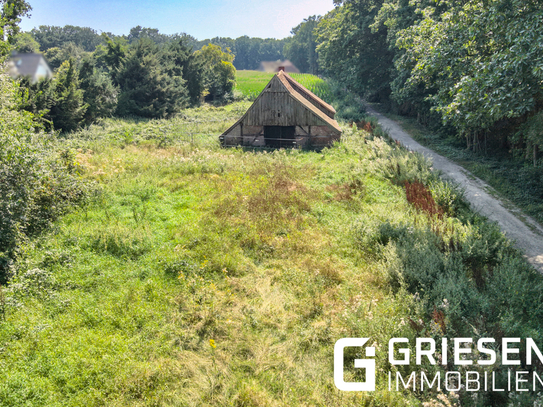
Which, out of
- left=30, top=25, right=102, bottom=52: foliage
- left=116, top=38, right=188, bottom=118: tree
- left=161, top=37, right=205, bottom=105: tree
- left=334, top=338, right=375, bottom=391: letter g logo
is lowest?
left=334, top=338, right=375, bottom=391: letter g logo

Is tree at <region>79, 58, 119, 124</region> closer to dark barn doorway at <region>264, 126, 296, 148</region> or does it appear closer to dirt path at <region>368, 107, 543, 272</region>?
dark barn doorway at <region>264, 126, 296, 148</region>

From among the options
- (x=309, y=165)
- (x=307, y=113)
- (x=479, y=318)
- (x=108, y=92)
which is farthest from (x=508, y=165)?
(x=108, y=92)

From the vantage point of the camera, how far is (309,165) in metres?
18.9

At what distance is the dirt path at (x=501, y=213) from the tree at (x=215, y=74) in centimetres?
4121

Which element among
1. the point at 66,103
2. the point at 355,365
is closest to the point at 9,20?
the point at 66,103

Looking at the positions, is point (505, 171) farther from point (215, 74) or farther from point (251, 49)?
point (251, 49)

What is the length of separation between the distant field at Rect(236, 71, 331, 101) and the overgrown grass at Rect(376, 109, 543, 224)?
89.6 feet

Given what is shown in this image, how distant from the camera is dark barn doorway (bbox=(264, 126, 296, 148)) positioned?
23.9 m

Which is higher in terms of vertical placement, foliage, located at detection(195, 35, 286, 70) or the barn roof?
foliage, located at detection(195, 35, 286, 70)

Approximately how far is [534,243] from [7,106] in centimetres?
1795

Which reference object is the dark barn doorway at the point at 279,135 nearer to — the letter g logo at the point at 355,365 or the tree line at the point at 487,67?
the tree line at the point at 487,67

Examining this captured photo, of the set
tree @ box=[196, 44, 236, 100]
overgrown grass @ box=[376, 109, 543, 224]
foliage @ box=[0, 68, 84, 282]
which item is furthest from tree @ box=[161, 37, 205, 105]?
foliage @ box=[0, 68, 84, 282]

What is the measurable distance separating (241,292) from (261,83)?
66479 mm

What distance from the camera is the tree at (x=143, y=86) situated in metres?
35.3
